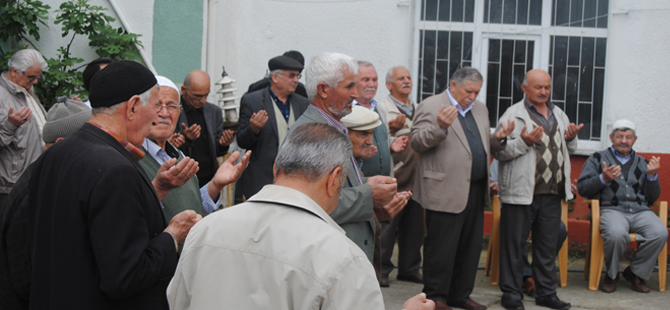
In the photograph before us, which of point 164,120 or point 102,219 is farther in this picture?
point 164,120

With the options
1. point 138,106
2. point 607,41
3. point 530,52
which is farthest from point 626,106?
point 138,106

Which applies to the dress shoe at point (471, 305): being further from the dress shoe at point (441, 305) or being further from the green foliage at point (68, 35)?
the green foliage at point (68, 35)

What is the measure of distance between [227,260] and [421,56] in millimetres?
6584

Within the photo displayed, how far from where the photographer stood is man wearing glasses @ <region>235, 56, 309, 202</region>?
5441 millimetres

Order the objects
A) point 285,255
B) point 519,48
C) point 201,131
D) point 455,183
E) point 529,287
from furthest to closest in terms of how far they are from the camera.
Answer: point 519,48, point 529,287, point 201,131, point 455,183, point 285,255

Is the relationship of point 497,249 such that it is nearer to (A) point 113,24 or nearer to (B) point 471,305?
(B) point 471,305

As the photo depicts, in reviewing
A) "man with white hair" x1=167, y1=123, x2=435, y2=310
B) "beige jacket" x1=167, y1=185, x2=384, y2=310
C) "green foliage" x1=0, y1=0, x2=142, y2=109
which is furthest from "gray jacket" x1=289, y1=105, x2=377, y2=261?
"green foliage" x1=0, y1=0, x2=142, y2=109

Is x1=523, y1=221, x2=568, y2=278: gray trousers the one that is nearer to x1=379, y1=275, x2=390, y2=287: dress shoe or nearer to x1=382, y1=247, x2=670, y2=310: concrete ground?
x1=382, y1=247, x2=670, y2=310: concrete ground

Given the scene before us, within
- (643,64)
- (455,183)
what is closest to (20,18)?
(455,183)

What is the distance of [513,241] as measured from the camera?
19.3ft

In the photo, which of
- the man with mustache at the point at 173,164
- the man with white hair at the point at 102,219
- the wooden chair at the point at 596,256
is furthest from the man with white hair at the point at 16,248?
Result: the wooden chair at the point at 596,256

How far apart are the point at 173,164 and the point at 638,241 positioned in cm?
538

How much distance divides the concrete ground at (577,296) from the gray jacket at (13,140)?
333 centimetres

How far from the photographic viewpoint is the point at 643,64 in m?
7.93
